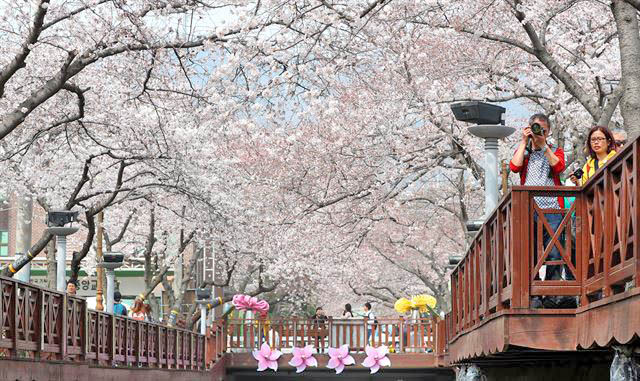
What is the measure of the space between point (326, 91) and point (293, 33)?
90 cm

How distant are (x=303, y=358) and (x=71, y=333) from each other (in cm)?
1795

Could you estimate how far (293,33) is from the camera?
53.3 feet

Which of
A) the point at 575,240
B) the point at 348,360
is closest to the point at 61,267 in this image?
the point at 575,240

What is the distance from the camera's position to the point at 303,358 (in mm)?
35031

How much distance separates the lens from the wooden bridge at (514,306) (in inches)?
292

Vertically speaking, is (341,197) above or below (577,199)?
above

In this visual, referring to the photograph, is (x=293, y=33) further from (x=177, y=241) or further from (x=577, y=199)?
(x=177, y=241)

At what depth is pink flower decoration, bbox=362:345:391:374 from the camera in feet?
113

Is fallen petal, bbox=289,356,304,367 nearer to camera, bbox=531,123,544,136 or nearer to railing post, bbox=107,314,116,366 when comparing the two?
railing post, bbox=107,314,116,366

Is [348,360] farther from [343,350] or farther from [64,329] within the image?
[64,329]

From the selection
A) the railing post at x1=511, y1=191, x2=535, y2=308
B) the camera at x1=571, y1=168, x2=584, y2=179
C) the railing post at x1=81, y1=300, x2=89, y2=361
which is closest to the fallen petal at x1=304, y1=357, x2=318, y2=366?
the railing post at x1=81, y1=300, x2=89, y2=361

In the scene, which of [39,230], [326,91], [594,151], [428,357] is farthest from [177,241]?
[594,151]

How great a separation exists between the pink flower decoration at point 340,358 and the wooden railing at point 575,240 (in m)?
24.8

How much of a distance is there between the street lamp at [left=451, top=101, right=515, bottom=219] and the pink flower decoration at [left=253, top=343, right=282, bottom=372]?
69.9ft
